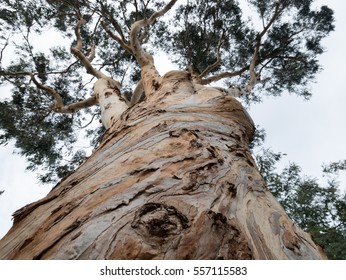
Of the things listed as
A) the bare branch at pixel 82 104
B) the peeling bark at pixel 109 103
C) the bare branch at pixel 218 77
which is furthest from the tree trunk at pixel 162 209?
the bare branch at pixel 218 77

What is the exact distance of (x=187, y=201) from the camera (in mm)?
935

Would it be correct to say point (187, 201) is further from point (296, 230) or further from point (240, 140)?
point (240, 140)

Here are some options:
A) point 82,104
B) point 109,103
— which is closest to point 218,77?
point 82,104

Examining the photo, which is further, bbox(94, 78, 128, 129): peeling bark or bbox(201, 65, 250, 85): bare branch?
bbox(201, 65, 250, 85): bare branch

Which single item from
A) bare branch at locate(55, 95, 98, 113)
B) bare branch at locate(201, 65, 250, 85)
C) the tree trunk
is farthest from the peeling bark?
bare branch at locate(201, 65, 250, 85)

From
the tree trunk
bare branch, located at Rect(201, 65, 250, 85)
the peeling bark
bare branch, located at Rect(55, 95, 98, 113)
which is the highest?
bare branch, located at Rect(201, 65, 250, 85)

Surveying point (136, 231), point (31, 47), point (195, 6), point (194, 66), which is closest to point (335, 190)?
point (194, 66)

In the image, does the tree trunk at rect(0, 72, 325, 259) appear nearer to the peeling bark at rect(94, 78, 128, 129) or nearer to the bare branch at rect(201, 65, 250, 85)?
the peeling bark at rect(94, 78, 128, 129)

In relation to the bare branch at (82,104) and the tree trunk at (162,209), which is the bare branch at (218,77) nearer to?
the bare branch at (82,104)

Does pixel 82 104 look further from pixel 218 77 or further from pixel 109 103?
pixel 218 77

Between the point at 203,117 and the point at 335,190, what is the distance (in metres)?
4.31

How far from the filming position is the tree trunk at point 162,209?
2.56 ft

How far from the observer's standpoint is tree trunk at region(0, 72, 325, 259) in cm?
78

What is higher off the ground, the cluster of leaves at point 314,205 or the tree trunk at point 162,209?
the cluster of leaves at point 314,205
